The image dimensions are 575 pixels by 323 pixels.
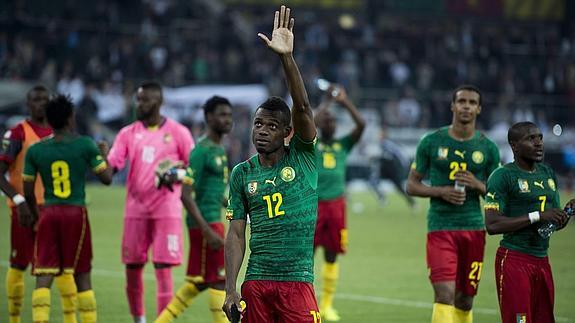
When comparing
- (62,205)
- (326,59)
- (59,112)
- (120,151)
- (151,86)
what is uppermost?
(326,59)

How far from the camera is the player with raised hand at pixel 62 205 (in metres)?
10.4

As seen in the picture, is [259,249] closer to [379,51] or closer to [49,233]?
[49,233]

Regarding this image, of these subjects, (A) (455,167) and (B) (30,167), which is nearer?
(B) (30,167)

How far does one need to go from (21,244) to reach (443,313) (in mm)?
4906

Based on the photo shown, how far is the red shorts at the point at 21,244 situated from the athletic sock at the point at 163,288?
1.53 meters

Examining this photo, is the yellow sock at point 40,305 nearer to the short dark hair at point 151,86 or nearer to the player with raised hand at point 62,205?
the player with raised hand at point 62,205

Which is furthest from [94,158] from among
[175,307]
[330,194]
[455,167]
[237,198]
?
[330,194]

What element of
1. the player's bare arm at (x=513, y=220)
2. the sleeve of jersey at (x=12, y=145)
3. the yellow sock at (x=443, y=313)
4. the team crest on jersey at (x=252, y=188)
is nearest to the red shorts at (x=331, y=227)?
the yellow sock at (x=443, y=313)

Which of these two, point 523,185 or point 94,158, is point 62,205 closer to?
point 94,158

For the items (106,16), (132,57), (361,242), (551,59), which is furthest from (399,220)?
(551,59)

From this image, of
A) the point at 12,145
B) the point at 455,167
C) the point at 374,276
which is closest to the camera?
the point at 455,167

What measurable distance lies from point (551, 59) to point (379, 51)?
26.8 feet

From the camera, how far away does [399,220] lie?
28297 mm

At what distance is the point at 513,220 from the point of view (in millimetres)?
8859
